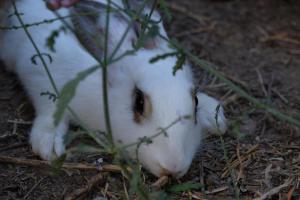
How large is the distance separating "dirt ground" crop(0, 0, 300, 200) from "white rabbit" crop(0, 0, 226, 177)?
5.3 inches

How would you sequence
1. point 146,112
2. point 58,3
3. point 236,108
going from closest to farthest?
point 146,112
point 58,3
point 236,108

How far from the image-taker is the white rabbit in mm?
2574

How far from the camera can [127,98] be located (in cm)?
280

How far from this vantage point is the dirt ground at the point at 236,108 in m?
2.83

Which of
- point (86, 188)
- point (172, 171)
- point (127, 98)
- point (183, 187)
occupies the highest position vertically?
point (127, 98)

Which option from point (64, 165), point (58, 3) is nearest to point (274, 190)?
point (64, 165)

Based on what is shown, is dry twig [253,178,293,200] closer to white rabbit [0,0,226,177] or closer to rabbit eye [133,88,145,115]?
white rabbit [0,0,226,177]

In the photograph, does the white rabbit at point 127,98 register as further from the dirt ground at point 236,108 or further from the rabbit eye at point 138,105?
the dirt ground at point 236,108

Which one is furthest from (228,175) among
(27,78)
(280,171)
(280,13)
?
(280,13)

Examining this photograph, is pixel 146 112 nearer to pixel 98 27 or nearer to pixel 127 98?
pixel 127 98

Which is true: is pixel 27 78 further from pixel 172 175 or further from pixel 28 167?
pixel 172 175

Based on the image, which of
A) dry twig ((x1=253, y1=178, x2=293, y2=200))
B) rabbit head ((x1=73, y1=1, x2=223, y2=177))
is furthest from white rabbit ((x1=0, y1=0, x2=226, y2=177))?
dry twig ((x1=253, y1=178, x2=293, y2=200))

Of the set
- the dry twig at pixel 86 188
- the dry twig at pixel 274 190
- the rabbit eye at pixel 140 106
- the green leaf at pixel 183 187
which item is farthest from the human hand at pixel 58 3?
the dry twig at pixel 274 190

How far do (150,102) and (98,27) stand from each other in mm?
538
